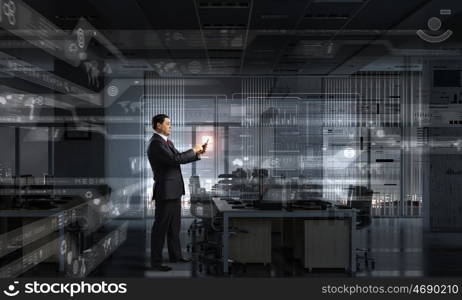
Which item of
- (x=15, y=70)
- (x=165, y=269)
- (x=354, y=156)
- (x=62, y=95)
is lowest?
(x=165, y=269)

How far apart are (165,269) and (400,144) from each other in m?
6.69

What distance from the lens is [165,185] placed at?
5699 mm

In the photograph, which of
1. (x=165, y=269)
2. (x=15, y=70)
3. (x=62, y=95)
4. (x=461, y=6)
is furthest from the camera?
(x=15, y=70)

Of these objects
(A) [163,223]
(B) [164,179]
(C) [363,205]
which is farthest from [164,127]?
(C) [363,205]

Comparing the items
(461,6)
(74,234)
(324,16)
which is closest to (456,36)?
(461,6)

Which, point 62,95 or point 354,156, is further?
point 354,156

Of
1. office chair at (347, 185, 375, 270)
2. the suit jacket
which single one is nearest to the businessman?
the suit jacket

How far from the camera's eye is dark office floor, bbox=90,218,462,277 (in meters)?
5.89

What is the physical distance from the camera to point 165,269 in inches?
229

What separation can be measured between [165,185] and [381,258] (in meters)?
2.78

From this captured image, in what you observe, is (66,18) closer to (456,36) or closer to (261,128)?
(261,128)

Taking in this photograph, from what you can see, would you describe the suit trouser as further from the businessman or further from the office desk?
the office desk

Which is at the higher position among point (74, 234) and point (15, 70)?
point (15, 70)

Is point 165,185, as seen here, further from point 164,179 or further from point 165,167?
point 165,167
